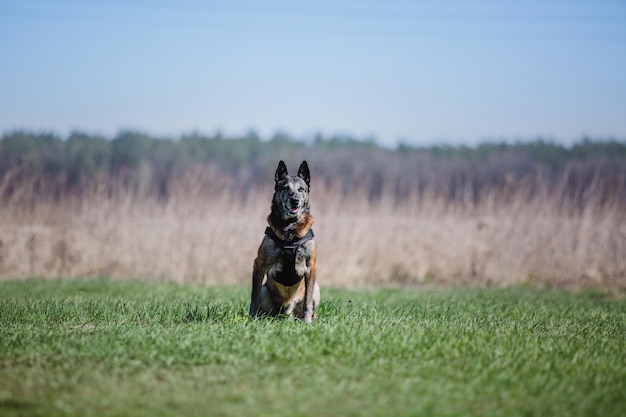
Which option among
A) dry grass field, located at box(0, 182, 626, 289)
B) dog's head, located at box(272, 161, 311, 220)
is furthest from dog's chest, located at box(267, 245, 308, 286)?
dry grass field, located at box(0, 182, 626, 289)

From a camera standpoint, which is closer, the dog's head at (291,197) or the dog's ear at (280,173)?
the dog's head at (291,197)

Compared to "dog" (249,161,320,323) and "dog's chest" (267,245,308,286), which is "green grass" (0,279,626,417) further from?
"dog's chest" (267,245,308,286)

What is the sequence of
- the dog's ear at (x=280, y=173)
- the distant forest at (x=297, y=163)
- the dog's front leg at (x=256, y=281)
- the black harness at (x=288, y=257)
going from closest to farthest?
the black harness at (x=288, y=257) → the dog's front leg at (x=256, y=281) → the dog's ear at (x=280, y=173) → the distant forest at (x=297, y=163)

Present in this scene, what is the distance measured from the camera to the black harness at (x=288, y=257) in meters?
7.18

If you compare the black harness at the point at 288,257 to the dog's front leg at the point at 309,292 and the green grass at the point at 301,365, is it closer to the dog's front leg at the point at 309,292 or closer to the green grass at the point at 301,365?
the dog's front leg at the point at 309,292

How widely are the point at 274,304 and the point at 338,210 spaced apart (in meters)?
9.27

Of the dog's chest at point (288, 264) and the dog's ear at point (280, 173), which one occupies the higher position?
the dog's ear at point (280, 173)

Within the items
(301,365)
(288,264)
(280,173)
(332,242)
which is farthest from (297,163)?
(301,365)

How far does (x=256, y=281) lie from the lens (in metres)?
7.39

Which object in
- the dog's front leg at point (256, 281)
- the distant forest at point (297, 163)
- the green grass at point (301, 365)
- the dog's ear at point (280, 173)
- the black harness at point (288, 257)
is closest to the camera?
the green grass at point (301, 365)

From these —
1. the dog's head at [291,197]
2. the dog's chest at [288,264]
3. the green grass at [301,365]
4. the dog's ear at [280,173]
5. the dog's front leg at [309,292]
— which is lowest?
the green grass at [301,365]

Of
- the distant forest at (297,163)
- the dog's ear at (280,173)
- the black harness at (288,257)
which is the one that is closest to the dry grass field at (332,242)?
the distant forest at (297,163)

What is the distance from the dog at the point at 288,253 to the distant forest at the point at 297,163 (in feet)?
29.9

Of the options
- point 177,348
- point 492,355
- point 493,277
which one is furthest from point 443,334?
point 493,277
